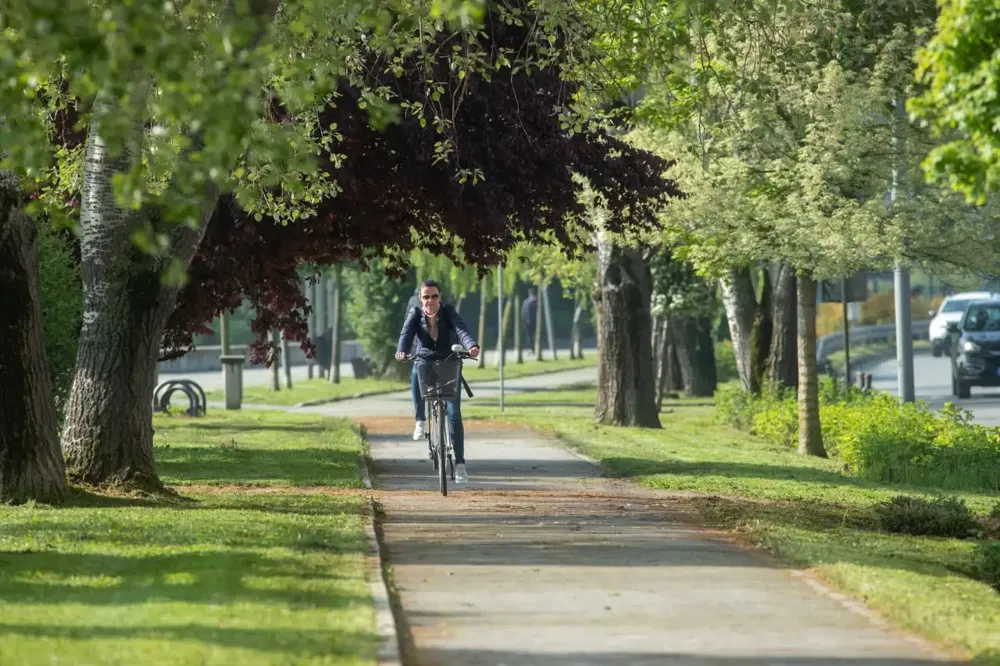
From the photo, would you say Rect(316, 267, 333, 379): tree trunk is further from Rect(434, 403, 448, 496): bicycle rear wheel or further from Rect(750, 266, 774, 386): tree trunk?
Rect(434, 403, 448, 496): bicycle rear wheel

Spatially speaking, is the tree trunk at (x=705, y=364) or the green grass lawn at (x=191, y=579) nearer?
the green grass lawn at (x=191, y=579)

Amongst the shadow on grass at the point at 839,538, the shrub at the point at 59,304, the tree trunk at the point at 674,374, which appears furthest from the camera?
the tree trunk at the point at 674,374

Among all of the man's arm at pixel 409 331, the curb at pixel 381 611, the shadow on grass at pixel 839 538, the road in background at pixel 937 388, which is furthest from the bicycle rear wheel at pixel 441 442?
the road in background at pixel 937 388

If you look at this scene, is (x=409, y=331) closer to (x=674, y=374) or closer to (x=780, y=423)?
(x=780, y=423)

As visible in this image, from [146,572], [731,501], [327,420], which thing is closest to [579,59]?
[731,501]

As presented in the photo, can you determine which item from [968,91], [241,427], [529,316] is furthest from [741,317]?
[529,316]

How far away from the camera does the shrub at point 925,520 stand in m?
13.7

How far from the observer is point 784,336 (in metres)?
30.4

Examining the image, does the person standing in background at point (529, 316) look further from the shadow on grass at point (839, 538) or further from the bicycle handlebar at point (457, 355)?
the shadow on grass at point (839, 538)

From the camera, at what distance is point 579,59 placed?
1678cm

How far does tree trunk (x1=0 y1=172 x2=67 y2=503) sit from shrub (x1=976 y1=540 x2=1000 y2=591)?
6.96 metres

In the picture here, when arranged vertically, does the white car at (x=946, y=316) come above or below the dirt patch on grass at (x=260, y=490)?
above

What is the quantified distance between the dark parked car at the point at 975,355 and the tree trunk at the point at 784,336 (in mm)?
7847

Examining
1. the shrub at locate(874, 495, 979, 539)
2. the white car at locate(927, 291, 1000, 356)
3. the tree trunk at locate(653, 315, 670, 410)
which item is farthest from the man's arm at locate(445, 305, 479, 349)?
the white car at locate(927, 291, 1000, 356)
